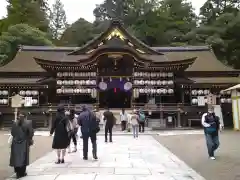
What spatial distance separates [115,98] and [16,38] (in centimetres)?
2104

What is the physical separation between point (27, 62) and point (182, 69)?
15858mm

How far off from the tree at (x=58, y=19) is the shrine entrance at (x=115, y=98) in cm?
4159

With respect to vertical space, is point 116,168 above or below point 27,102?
below

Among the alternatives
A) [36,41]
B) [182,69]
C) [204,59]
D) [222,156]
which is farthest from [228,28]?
[222,156]

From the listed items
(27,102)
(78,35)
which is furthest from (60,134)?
(78,35)

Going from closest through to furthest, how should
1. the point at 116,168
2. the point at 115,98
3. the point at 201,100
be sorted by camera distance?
the point at 116,168 < the point at 201,100 < the point at 115,98

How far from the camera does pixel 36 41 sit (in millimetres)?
45656

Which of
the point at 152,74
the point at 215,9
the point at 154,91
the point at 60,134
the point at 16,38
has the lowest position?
the point at 60,134

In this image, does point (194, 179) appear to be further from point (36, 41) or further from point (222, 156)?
point (36, 41)

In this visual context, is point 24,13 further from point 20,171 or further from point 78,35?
point 20,171

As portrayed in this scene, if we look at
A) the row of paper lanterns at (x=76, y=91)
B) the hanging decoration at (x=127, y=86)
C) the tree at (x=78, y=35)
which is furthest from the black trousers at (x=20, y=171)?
the tree at (x=78, y=35)

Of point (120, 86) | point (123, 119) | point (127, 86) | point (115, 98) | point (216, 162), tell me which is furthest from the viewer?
point (115, 98)

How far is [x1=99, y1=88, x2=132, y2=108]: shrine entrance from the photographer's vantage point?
95.9ft

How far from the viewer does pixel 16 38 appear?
4378 cm
